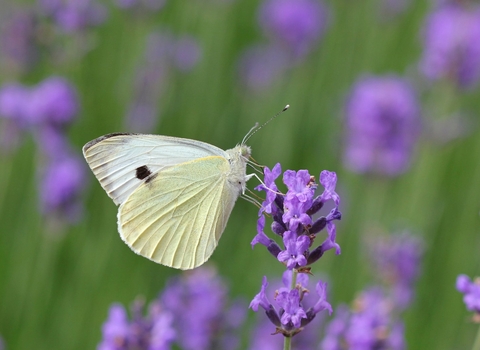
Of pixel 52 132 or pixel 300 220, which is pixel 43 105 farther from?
pixel 300 220

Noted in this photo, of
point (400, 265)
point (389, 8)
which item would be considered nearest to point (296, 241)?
point (400, 265)

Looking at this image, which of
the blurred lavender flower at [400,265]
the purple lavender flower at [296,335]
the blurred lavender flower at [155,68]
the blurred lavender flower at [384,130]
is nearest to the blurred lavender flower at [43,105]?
the blurred lavender flower at [155,68]

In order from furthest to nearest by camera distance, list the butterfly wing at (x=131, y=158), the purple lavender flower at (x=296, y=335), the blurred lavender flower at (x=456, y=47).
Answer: the blurred lavender flower at (x=456, y=47) → the purple lavender flower at (x=296, y=335) → the butterfly wing at (x=131, y=158)

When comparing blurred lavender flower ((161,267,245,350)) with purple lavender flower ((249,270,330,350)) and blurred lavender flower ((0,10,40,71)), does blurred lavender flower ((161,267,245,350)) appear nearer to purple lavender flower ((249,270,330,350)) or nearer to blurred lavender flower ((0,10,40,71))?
purple lavender flower ((249,270,330,350))

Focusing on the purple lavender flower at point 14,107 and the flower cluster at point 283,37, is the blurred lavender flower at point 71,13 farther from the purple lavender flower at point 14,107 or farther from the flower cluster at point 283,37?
the flower cluster at point 283,37

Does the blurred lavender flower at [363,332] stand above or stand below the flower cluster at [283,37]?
below
